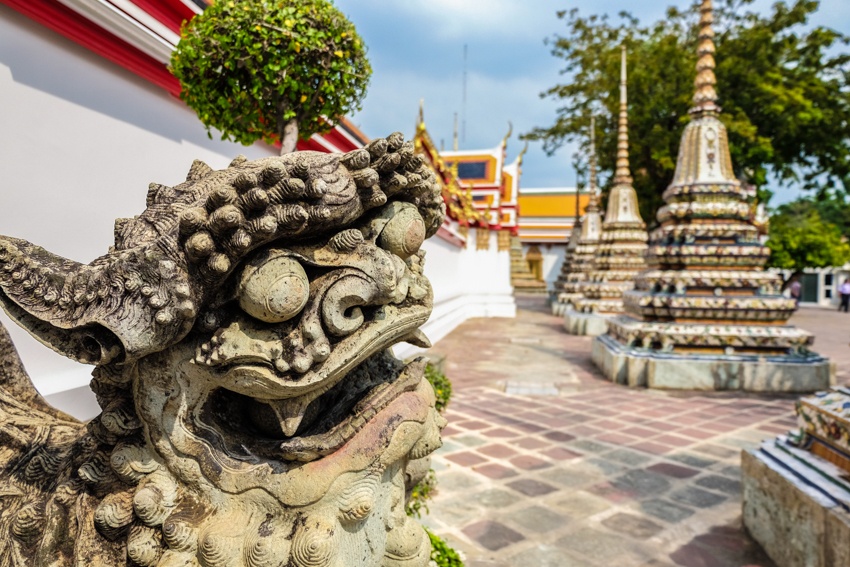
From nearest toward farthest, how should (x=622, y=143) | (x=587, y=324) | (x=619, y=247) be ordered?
1. (x=587, y=324)
2. (x=622, y=143)
3. (x=619, y=247)

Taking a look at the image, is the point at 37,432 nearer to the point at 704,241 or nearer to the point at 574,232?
the point at 704,241

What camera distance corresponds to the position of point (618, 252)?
35.7ft

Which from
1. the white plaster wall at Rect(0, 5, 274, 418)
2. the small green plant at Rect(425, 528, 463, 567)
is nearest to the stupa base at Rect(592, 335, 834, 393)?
the small green plant at Rect(425, 528, 463, 567)

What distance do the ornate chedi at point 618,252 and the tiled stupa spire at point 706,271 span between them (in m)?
3.97

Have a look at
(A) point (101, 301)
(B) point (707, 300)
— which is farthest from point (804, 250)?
(A) point (101, 301)

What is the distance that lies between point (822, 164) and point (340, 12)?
61.4ft

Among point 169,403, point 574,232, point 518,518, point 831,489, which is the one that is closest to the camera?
point 169,403

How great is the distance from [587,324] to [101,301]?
992 cm

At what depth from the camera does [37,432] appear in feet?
4.28

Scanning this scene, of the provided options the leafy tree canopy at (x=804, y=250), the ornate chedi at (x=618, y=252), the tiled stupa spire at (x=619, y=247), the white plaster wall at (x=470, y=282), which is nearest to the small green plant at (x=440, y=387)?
the white plaster wall at (x=470, y=282)

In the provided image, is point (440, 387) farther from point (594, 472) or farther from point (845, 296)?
point (845, 296)

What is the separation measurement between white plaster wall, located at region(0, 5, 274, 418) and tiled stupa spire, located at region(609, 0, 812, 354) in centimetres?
515

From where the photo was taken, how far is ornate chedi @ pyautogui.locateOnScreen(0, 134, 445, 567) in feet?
3.30

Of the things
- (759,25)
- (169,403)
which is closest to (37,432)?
(169,403)
